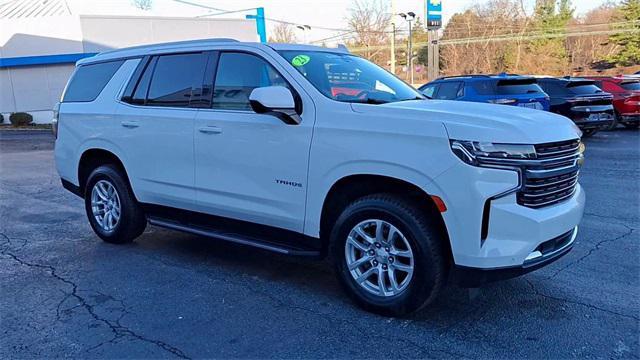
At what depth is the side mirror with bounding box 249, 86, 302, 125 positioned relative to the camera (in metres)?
4.05

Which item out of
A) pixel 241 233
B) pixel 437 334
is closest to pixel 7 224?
pixel 241 233

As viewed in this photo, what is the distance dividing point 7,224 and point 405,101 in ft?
17.7

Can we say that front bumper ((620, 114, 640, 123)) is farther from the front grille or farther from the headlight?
the headlight

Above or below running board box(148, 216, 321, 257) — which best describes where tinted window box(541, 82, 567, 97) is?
above

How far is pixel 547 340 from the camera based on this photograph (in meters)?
3.50

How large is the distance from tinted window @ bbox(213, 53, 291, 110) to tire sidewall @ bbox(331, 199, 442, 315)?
128 centimetres

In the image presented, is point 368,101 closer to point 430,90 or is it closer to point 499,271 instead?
point 499,271

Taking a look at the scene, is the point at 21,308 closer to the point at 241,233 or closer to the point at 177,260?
the point at 177,260

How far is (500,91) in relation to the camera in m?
11.9

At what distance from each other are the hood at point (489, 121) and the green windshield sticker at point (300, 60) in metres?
0.80

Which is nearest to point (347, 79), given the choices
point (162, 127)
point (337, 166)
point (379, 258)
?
point (337, 166)

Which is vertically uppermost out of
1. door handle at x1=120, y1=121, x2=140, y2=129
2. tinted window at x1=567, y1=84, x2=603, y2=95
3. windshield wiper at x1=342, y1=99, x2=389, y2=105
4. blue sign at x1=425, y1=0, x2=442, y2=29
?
blue sign at x1=425, y1=0, x2=442, y2=29

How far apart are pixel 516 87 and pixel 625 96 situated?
5925mm

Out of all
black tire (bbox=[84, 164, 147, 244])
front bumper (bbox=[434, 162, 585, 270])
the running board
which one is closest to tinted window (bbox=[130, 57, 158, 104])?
black tire (bbox=[84, 164, 147, 244])
